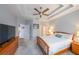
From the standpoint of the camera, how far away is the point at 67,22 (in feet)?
6.74

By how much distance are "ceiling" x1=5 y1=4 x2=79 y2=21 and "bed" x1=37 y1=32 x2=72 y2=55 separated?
1.42 ft

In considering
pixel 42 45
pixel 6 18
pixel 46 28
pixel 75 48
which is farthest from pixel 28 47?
pixel 75 48

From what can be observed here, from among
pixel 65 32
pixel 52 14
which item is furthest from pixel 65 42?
pixel 52 14

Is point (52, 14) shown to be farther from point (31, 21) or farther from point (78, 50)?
point (78, 50)

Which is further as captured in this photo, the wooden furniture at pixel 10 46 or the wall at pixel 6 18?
the wall at pixel 6 18

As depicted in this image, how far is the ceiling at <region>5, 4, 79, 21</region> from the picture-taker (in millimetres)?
1748

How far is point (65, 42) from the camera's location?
2.02 meters

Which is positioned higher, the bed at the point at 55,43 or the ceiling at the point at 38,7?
the ceiling at the point at 38,7

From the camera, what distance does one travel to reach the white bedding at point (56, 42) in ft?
6.35

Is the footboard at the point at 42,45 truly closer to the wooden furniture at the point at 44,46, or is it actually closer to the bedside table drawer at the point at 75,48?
the wooden furniture at the point at 44,46

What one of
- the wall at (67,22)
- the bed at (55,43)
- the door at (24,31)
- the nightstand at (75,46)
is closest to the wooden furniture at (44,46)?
the bed at (55,43)

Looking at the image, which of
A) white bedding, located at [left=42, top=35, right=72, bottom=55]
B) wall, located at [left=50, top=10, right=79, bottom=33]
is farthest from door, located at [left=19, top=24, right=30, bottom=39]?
wall, located at [left=50, top=10, right=79, bottom=33]

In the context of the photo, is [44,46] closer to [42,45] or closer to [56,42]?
[42,45]
